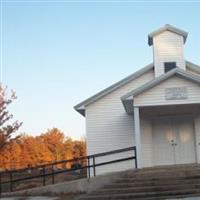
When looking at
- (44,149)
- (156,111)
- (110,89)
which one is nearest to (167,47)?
(110,89)

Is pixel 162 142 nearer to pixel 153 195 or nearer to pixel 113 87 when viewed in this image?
pixel 113 87

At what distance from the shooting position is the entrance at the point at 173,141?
878 inches

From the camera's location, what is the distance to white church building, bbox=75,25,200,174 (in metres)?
18.9

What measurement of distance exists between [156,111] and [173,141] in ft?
6.62

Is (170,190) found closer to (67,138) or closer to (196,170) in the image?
(196,170)

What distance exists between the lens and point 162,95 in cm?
1894

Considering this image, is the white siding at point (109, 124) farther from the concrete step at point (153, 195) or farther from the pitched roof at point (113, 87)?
the concrete step at point (153, 195)

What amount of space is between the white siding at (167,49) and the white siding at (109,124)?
0.95m

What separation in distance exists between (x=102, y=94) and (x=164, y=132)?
3988mm

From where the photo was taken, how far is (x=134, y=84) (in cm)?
2431

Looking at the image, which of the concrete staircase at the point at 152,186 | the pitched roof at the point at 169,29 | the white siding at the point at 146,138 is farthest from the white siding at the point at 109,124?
the concrete staircase at the point at 152,186

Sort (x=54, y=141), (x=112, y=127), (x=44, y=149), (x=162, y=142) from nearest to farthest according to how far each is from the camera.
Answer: (x=162, y=142) → (x=112, y=127) → (x=44, y=149) → (x=54, y=141)

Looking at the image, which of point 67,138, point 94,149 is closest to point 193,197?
point 94,149

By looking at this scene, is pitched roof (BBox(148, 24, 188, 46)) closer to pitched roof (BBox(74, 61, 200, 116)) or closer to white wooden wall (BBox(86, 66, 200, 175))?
pitched roof (BBox(74, 61, 200, 116))
